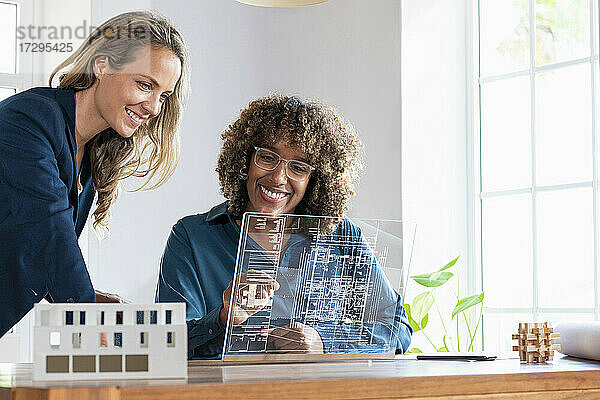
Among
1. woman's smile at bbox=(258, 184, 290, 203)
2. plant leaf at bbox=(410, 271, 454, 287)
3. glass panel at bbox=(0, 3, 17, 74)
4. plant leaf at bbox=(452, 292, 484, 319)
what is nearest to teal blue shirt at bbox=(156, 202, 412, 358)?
woman's smile at bbox=(258, 184, 290, 203)

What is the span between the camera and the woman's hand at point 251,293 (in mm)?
1663

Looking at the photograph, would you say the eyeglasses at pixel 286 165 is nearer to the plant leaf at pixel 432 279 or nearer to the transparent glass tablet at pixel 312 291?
the transparent glass tablet at pixel 312 291

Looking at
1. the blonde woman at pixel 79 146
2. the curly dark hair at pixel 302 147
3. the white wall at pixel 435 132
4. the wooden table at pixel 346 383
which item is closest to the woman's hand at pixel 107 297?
the blonde woman at pixel 79 146

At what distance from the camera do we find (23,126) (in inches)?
96.1

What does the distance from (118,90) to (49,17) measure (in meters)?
0.32

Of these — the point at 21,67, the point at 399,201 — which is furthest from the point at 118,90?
the point at 399,201

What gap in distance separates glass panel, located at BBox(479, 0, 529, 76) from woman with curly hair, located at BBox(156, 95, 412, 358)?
120cm

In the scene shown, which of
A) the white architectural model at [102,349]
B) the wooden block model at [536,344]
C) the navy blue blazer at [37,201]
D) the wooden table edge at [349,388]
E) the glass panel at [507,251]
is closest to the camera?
the wooden table edge at [349,388]

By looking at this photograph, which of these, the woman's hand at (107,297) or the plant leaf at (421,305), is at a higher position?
the woman's hand at (107,297)

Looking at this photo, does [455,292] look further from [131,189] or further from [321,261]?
[321,261]

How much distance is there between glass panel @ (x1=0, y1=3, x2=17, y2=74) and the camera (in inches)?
101

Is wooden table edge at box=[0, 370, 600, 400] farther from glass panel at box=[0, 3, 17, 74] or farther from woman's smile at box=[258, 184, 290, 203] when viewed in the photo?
glass panel at box=[0, 3, 17, 74]

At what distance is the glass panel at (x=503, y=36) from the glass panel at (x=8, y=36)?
203cm

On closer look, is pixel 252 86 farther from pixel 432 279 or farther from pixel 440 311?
pixel 440 311
